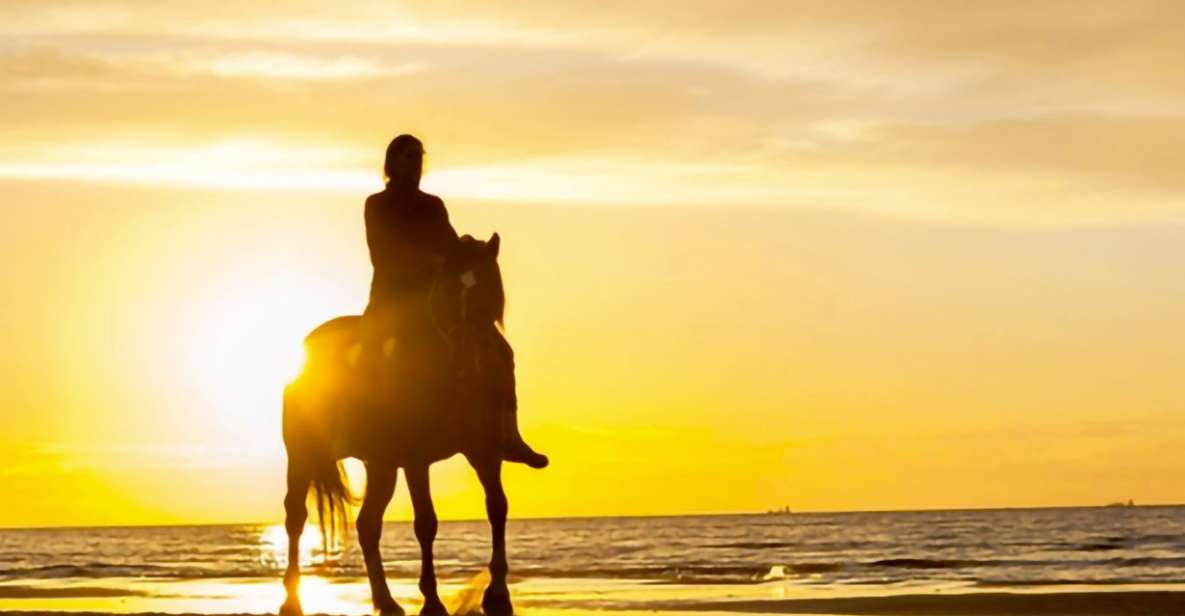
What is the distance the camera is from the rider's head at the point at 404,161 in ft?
45.7

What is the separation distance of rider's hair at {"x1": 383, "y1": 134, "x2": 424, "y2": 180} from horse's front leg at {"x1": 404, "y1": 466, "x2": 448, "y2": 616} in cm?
224

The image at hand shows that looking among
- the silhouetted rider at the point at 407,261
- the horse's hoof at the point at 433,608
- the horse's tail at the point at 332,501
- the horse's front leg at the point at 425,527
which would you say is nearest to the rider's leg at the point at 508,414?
the silhouetted rider at the point at 407,261

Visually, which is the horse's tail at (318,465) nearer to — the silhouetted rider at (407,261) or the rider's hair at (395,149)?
the silhouetted rider at (407,261)

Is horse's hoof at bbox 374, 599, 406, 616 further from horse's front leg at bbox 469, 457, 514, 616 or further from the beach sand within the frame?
horse's front leg at bbox 469, 457, 514, 616

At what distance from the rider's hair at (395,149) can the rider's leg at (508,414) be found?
170 centimetres

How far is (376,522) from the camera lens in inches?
569

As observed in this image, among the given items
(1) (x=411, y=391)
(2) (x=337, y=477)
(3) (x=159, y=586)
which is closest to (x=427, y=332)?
(1) (x=411, y=391)

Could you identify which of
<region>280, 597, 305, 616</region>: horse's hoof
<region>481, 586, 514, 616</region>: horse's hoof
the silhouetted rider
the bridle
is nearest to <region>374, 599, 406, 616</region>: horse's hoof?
<region>280, 597, 305, 616</region>: horse's hoof

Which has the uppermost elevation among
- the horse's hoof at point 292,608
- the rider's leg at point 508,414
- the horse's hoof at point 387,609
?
the rider's leg at point 508,414

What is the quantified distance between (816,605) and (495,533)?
794 centimetres

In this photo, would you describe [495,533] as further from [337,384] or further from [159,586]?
[159,586]

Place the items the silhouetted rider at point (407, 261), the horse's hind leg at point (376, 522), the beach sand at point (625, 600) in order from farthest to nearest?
the beach sand at point (625, 600) < the horse's hind leg at point (376, 522) < the silhouetted rider at point (407, 261)

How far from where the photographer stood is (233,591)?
2589cm

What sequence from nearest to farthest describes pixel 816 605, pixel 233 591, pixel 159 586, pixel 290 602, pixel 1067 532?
pixel 290 602, pixel 816 605, pixel 233 591, pixel 159 586, pixel 1067 532
